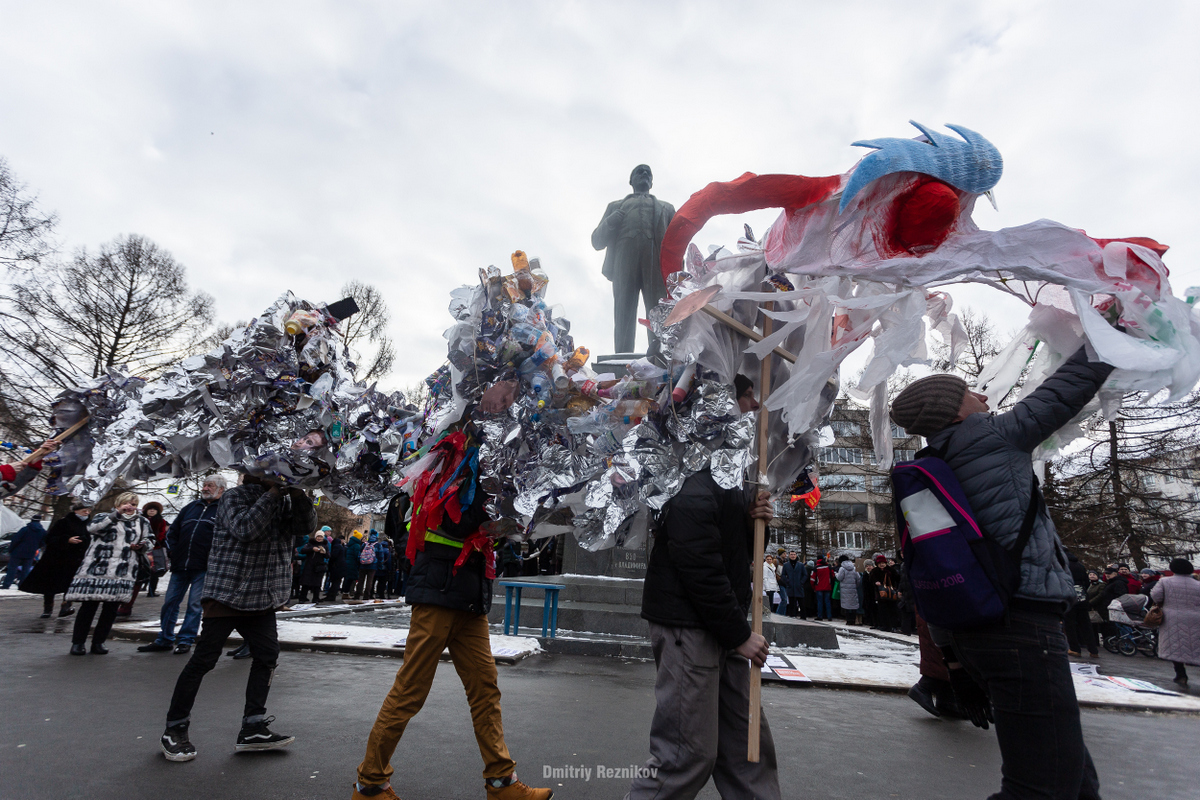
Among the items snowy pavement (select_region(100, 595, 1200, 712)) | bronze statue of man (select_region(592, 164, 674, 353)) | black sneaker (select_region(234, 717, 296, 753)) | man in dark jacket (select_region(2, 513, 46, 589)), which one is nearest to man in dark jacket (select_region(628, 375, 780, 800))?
black sneaker (select_region(234, 717, 296, 753))

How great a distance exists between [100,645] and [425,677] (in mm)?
5837

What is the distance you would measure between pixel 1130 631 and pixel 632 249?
11978 millimetres

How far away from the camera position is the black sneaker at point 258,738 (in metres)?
3.47

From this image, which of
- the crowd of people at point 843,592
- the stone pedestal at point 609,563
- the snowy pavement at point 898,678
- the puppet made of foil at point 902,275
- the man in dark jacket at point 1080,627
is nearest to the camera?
the puppet made of foil at point 902,275

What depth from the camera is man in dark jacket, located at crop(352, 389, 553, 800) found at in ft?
8.75

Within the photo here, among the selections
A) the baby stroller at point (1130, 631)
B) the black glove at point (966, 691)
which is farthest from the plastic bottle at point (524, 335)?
the baby stroller at point (1130, 631)

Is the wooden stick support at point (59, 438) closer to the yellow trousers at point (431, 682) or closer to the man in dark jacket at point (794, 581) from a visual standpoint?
the yellow trousers at point (431, 682)

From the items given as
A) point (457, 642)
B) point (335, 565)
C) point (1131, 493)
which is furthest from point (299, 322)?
point (1131, 493)

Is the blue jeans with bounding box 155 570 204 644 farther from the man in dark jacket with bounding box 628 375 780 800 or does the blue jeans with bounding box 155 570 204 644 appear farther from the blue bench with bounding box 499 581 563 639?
the man in dark jacket with bounding box 628 375 780 800

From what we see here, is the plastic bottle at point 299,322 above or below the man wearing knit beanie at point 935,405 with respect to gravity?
above

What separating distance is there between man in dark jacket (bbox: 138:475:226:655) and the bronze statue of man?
6.61 m

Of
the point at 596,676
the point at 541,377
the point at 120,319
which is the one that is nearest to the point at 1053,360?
the point at 541,377

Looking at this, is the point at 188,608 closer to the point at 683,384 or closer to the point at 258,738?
the point at 258,738

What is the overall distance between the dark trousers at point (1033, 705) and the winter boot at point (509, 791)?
1724 millimetres
